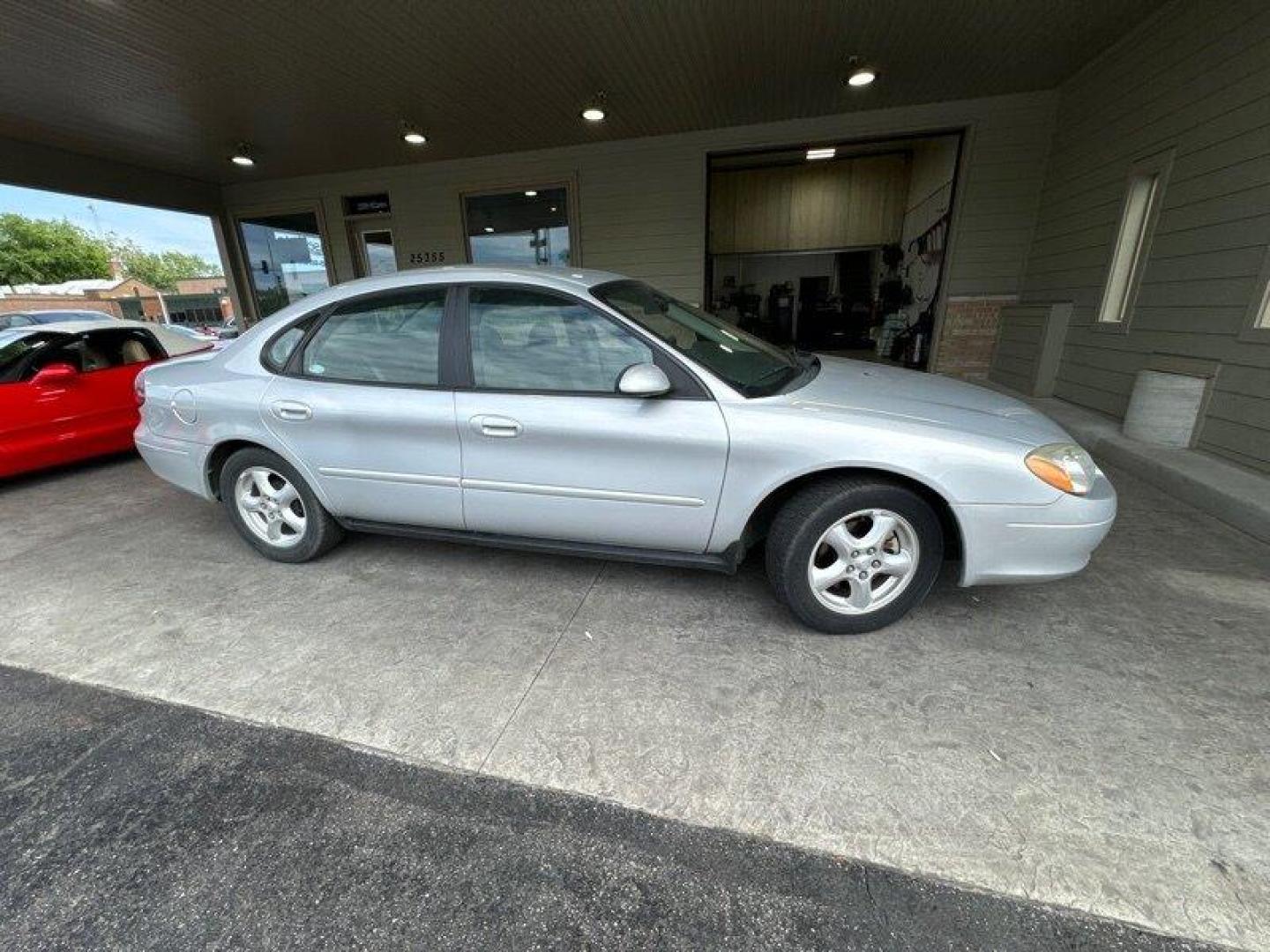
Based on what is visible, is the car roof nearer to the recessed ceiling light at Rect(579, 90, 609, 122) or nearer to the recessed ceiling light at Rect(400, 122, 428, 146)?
the recessed ceiling light at Rect(579, 90, 609, 122)

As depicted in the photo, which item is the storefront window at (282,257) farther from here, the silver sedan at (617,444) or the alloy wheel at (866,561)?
the alloy wheel at (866,561)

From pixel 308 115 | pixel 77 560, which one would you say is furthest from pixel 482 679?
pixel 308 115

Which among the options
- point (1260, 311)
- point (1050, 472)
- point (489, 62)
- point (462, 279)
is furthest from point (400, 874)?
point (489, 62)

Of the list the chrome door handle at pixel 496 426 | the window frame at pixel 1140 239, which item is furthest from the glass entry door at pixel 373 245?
the window frame at pixel 1140 239

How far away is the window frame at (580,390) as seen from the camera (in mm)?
2326

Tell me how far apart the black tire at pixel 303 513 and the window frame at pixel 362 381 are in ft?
1.60

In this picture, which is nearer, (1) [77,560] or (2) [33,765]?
(2) [33,765]

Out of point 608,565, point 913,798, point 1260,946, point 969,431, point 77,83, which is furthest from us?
point 77,83

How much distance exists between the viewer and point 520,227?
8.81 m

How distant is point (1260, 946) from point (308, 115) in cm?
937

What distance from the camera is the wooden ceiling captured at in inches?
184

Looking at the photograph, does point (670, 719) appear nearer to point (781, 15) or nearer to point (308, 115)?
point (781, 15)

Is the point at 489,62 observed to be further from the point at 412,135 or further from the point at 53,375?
the point at 53,375

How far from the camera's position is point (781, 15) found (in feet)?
15.6
